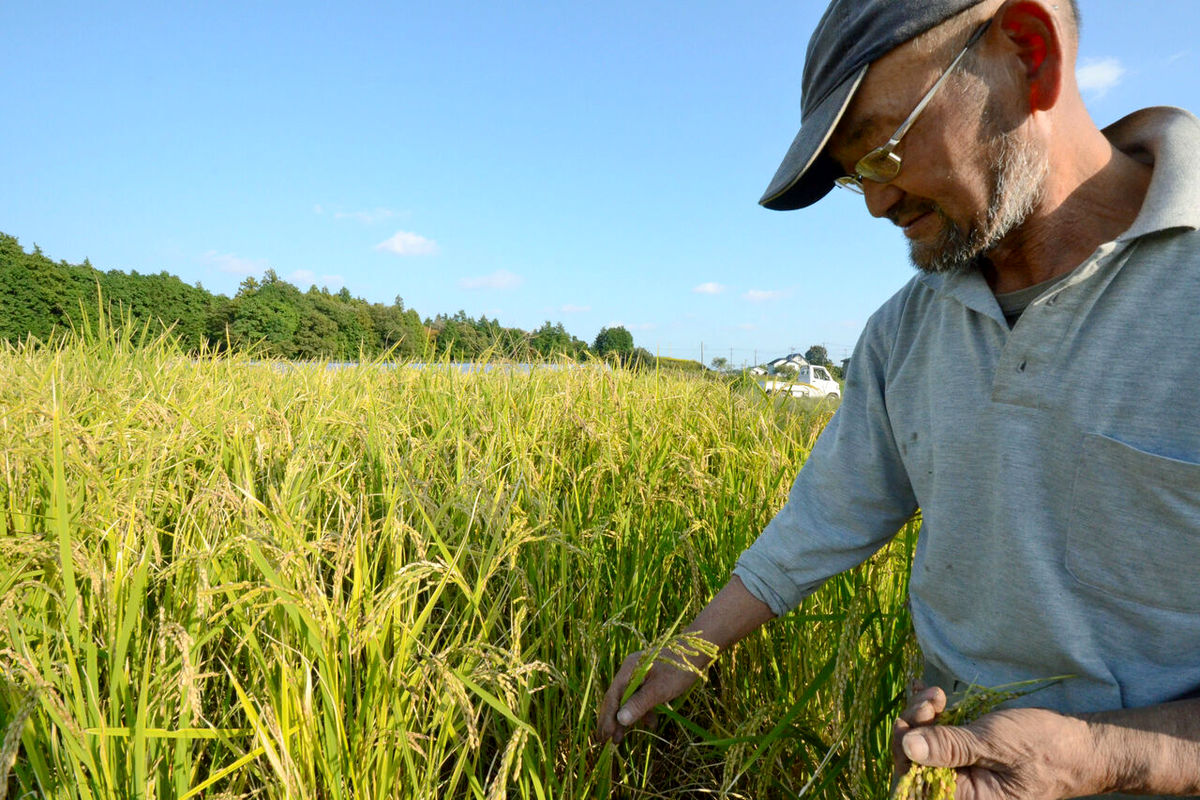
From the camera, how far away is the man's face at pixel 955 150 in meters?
1.08

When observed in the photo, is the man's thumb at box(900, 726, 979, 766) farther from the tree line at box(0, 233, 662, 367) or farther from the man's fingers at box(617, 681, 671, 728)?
the tree line at box(0, 233, 662, 367)

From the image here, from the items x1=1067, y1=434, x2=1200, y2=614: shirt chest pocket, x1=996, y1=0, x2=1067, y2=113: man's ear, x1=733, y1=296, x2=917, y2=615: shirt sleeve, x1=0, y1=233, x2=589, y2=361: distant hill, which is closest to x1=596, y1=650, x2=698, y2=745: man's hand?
x1=733, y1=296, x2=917, y2=615: shirt sleeve

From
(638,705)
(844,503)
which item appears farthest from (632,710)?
(844,503)

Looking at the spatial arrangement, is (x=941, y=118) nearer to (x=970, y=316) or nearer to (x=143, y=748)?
(x=970, y=316)

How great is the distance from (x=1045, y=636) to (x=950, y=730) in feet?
1.19

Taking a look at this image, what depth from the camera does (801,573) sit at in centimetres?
130

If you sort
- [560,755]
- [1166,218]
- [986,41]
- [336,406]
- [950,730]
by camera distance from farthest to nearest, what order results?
1. [336,406]
2. [560,755]
3. [986,41]
4. [1166,218]
5. [950,730]

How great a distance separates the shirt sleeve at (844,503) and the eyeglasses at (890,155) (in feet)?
1.07

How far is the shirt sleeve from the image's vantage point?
1.29 metres

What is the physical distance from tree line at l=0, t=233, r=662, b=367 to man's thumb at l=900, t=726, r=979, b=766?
276cm

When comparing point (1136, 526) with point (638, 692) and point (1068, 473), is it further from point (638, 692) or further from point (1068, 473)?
point (638, 692)

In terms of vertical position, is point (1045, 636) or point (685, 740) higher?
point (1045, 636)

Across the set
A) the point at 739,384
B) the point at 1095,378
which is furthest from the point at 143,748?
the point at 739,384

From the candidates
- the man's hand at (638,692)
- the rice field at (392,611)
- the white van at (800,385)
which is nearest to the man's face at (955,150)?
the rice field at (392,611)
